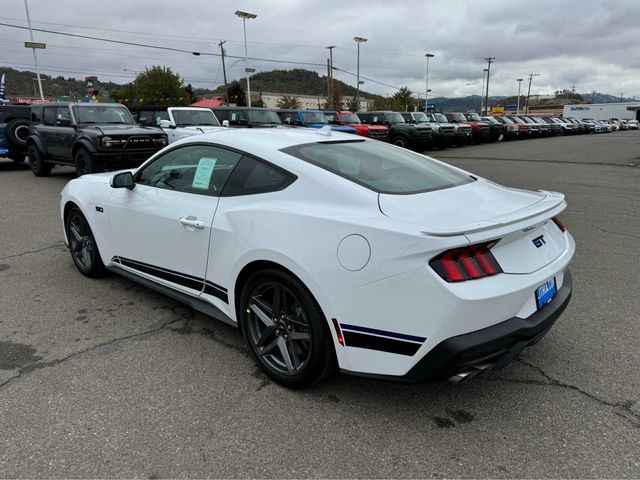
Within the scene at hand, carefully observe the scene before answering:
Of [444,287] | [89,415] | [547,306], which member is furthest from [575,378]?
[89,415]

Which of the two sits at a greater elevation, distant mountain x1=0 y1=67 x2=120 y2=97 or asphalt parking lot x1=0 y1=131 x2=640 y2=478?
distant mountain x1=0 y1=67 x2=120 y2=97

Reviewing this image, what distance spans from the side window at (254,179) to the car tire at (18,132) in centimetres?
1292

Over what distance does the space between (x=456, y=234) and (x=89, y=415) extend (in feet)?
7.22

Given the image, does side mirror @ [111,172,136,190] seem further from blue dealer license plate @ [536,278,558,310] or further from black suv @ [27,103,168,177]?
black suv @ [27,103,168,177]

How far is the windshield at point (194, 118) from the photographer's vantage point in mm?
13086

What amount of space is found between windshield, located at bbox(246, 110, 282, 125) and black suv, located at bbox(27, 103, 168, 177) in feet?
13.1

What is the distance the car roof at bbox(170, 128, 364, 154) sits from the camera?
3.21m

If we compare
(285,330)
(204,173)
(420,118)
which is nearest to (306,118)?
(420,118)

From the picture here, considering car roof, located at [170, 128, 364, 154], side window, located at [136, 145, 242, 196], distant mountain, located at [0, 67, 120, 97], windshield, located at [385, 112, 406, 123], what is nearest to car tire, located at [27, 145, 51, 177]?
side window, located at [136, 145, 242, 196]

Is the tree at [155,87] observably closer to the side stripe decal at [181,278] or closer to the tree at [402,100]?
the tree at [402,100]

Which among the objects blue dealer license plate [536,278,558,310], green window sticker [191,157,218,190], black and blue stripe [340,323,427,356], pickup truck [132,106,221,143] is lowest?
black and blue stripe [340,323,427,356]

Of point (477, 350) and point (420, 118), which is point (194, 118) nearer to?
point (477, 350)

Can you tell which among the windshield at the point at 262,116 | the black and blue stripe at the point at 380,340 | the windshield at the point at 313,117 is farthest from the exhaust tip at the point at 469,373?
the windshield at the point at 313,117

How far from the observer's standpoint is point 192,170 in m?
3.56
